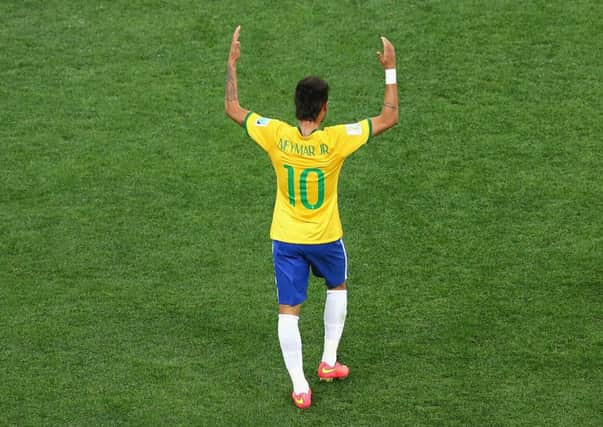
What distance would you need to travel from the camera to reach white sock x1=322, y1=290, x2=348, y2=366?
753 cm

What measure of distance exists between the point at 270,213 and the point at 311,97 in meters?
3.07

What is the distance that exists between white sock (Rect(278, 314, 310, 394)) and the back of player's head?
132cm

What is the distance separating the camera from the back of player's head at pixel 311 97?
6902mm

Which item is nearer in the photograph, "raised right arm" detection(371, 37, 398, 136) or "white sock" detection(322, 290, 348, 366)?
"raised right arm" detection(371, 37, 398, 136)

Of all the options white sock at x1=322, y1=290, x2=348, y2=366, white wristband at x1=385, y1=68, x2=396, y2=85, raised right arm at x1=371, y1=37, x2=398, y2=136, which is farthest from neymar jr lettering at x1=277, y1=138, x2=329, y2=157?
white sock at x1=322, y1=290, x2=348, y2=366

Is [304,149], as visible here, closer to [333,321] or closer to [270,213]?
[333,321]

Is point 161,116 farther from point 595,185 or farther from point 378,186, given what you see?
point 595,185

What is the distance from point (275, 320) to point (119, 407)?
4.90ft

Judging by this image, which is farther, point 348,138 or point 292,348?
point 292,348

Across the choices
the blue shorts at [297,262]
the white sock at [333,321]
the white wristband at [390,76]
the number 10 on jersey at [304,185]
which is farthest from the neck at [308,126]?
the white sock at [333,321]

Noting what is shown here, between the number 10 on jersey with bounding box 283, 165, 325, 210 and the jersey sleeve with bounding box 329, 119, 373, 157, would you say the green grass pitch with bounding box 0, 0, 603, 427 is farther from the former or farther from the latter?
the jersey sleeve with bounding box 329, 119, 373, 157

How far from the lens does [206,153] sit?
1077 centimetres

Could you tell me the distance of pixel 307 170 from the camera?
7.08 meters

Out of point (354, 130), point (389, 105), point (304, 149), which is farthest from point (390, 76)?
point (304, 149)
